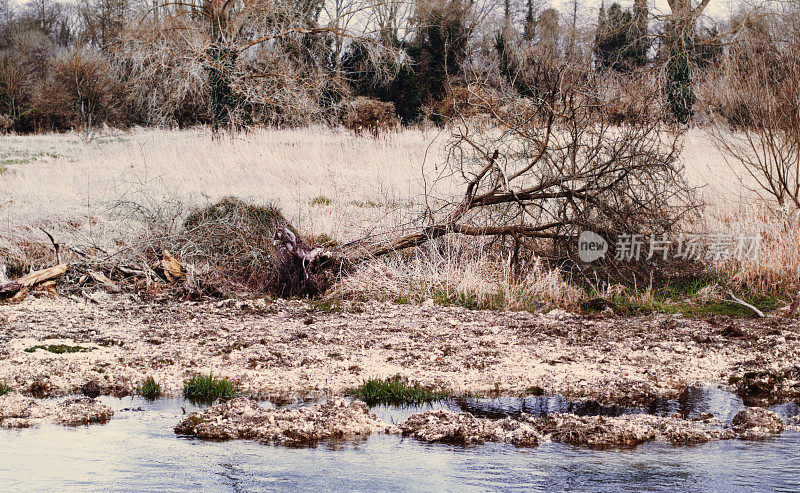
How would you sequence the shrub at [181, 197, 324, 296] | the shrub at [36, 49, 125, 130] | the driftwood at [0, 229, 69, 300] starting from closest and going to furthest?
the driftwood at [0, 229, 69, 300], the shrub at [181, 197, 324, 296], the shrub at [36, 49, 125, 130]

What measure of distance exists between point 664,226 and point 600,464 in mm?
5178

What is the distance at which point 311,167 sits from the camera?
14867 millimetres

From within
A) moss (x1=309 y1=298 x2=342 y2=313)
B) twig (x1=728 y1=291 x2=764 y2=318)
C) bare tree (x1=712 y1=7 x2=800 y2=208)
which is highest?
bare tree (x1=712 y1=7 x2=800 y2=208)

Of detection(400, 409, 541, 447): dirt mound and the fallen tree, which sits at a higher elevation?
the fallen tree

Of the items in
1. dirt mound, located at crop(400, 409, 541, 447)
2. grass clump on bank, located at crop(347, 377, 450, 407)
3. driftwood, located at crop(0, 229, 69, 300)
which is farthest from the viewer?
driftwood, located at crop(0, 229, 69, 300)

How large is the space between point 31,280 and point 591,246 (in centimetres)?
595

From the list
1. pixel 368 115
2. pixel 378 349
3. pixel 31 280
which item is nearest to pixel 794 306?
pixel 378 349

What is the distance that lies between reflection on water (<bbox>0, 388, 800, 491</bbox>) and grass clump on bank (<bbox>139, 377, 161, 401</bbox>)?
68 centimetres

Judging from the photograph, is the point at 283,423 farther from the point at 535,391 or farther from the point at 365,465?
the point at 535,391

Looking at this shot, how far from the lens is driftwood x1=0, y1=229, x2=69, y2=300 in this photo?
7706mm

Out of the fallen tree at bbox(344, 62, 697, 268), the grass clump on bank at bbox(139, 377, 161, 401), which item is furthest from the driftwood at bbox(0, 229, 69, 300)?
the grass clump on bank at bbox(139, 377, 161, 401)

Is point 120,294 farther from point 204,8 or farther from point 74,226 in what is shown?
point 204,8

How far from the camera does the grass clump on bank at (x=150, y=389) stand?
504cm

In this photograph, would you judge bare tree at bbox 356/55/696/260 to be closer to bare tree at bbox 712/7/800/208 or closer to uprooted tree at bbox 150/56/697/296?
uprooted tree at bbox 150/56/697/296
